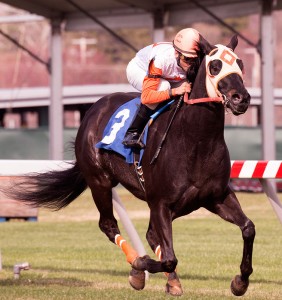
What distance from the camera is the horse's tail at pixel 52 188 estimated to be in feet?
28.1

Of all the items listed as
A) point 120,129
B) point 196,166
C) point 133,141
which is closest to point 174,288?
point 196,166

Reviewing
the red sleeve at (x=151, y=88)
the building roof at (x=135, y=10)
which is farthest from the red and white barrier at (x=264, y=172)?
the building roof at (x=135, y=10)

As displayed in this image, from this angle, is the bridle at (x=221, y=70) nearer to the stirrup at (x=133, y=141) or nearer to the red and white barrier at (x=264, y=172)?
the stirrup at (x=133, y=141)

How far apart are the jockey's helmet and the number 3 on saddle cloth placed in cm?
96

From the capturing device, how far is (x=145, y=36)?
7800 centimetres

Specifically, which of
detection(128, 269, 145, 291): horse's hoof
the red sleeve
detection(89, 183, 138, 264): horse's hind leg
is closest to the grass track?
detection(128, 269, 145, 291): horse's hoof

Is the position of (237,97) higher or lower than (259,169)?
higher

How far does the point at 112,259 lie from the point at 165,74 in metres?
4.05

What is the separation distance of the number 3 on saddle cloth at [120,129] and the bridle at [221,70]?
109 centimetres

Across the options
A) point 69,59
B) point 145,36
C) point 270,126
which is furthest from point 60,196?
point 69,59

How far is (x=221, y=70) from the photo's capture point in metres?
6.35

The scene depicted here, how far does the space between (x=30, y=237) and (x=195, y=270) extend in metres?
4.77

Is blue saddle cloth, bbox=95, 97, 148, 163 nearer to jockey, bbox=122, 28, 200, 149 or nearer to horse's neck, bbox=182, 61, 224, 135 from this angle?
jockey, bbox=122, 28, 200, 149

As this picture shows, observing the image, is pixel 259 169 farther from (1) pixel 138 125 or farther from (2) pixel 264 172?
(1) pixel 138 125
